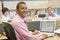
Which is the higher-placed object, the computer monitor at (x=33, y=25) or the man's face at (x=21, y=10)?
the man's face at (x=21, y=10)

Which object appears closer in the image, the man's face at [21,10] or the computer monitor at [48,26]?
the man's face at [21,10]

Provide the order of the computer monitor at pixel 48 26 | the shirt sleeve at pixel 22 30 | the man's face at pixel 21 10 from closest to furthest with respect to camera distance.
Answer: the shirt sleeve at pixel 22 30
the man's face at pixel 21 10
the computer monitor at pixel 48 26

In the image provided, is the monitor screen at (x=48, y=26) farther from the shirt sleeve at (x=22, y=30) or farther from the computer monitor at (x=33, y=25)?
the shirt sleeve at (x=22, y=30)

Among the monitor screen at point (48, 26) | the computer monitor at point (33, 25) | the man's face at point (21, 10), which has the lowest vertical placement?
the computer monitor at point (33, 25)

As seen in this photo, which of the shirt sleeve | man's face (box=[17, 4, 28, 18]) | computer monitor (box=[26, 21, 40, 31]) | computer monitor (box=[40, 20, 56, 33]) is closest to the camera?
the shirt sleeve

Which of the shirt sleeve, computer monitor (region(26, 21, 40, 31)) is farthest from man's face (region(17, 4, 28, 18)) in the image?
computer monitor (region(26, 21, 40, 31))

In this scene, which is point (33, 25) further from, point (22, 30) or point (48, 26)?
point (22, 30)

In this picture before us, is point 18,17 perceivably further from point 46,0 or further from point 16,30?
point 46,0

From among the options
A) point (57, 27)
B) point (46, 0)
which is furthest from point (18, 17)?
point (46, 0)

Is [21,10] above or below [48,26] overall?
above

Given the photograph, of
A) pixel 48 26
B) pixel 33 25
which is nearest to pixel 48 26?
pixel 48 26

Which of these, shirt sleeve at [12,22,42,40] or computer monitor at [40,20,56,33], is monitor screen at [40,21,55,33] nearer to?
computer monitor at [40,20,56,33]

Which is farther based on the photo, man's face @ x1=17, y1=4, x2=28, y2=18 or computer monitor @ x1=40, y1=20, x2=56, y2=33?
computer monitor @ x1=40, y1=20, x2=56, y2=33

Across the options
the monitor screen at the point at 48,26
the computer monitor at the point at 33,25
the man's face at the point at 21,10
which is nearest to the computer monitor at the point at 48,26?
the monitor screen at the point at 48,26
